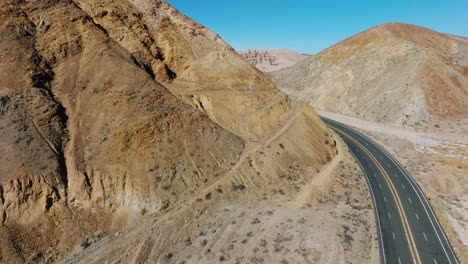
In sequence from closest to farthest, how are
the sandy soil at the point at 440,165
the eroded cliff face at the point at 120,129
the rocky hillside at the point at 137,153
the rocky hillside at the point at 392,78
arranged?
the rocky hillside at the point at 137,153
the eroded cliff face at the point at 120,129
the sandy soil at the point at 440,165
the rocky hillside at the point at 392,78

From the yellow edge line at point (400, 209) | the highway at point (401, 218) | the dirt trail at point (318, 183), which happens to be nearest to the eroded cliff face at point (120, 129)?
the dirt trail at point (318, 183)

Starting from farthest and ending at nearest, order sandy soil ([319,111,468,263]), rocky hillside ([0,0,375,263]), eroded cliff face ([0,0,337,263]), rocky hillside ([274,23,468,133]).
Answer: rocky hillside ([274,23,468,133]) < sandy soil ([319,111,468,263]) < eroded cliff face ([0,0,337,263]) < rocky hillside ([0,0,375,263])

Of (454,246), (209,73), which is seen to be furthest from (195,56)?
(454,246)

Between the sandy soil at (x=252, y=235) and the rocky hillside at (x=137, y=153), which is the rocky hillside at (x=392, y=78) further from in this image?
the sandy soil at (x=252, y=235)

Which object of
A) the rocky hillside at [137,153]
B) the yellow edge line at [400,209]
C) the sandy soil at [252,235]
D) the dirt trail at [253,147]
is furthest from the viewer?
the dirt trail at [253,147]

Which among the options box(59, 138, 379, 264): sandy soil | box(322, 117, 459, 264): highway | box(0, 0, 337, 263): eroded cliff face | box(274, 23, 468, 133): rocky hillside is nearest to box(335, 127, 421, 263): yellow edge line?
box(322, 117, 459, 264): highway

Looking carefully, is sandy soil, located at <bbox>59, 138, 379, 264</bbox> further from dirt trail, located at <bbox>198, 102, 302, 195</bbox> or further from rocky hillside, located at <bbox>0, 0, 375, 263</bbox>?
dirt trail, located at <bbox>198, 102, 302, 195</bbox>

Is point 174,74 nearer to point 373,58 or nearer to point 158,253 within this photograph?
point 158,253
